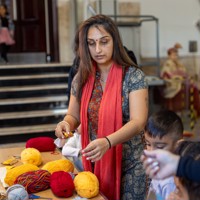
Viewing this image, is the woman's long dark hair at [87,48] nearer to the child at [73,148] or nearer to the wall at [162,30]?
the child at [73,148]

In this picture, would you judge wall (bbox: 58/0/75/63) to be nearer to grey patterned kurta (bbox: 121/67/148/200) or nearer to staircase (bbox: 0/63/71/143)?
staircase (bbox: 0/63/71/143)

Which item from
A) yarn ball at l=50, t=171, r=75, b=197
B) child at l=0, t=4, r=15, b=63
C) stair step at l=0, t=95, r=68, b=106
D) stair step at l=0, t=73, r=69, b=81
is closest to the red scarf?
yarn ball at l=50, t=171, r=75, b=197

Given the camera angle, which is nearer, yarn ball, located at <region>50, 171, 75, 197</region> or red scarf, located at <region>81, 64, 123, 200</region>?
yarn ball, located at <region>50, 171, 75, 197</region>

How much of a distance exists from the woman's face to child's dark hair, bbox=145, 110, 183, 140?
413mm

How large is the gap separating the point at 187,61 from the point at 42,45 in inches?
116

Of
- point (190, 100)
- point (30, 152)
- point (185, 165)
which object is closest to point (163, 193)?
point (185, 165)

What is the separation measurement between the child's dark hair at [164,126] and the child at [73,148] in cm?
54

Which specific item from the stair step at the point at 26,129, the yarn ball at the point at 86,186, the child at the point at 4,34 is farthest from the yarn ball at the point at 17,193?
the child at the point at 4,34

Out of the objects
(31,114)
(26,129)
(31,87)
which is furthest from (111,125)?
(31,87)

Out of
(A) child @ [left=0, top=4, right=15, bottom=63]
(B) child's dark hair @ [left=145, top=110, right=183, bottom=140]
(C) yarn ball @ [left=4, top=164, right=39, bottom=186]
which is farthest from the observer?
(A) child @ [left=0, top=4, right=15, bottom=63]

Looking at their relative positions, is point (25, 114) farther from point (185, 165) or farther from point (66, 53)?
point (185, 165)

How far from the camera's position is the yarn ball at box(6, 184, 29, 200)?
5.13 feet

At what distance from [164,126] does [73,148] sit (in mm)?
694

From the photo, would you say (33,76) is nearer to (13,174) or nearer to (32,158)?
(32,158)
